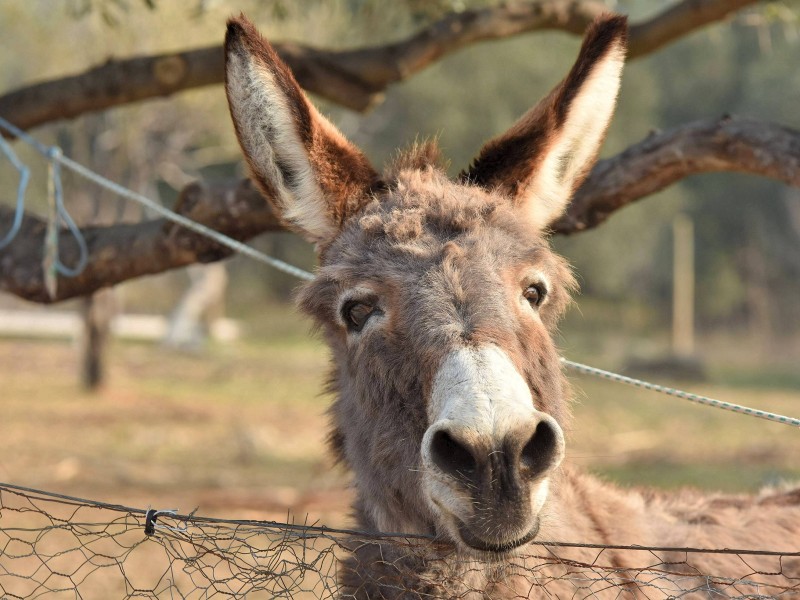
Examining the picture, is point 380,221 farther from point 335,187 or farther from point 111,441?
point 111,441

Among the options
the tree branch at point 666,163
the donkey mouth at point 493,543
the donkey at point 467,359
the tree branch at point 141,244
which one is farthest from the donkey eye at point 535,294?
the tree branch at point 141,244

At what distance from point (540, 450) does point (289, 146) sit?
1.48 metres

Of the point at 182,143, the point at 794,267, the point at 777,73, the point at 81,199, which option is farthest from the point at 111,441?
the point at 794,267

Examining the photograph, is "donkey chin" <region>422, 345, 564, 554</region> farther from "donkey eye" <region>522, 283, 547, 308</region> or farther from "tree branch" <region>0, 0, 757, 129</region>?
"tree branch" <region>0, 0, 757, 129</region>

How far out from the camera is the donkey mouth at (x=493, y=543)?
7.51 feet

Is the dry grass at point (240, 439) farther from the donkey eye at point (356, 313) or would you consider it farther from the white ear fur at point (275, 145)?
the donkey eye at point (356, 313)

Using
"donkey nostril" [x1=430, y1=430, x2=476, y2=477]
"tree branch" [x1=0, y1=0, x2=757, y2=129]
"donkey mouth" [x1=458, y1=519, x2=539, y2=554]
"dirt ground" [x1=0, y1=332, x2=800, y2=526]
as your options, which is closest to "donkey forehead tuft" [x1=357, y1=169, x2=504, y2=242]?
"donkey nostril" [x1=430, y1=430, x2=476, y2=477]

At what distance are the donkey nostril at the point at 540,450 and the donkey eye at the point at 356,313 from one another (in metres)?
0.74

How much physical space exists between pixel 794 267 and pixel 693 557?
121ft

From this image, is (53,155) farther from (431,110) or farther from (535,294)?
(431,110)

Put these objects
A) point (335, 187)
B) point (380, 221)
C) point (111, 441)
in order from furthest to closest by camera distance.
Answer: point (111, 441) < point (335, 187) < point (380, 221)

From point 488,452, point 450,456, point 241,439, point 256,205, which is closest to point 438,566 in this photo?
point 450,456

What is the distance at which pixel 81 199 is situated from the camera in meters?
20.7

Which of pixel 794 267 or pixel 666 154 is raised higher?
pixel 666 154
